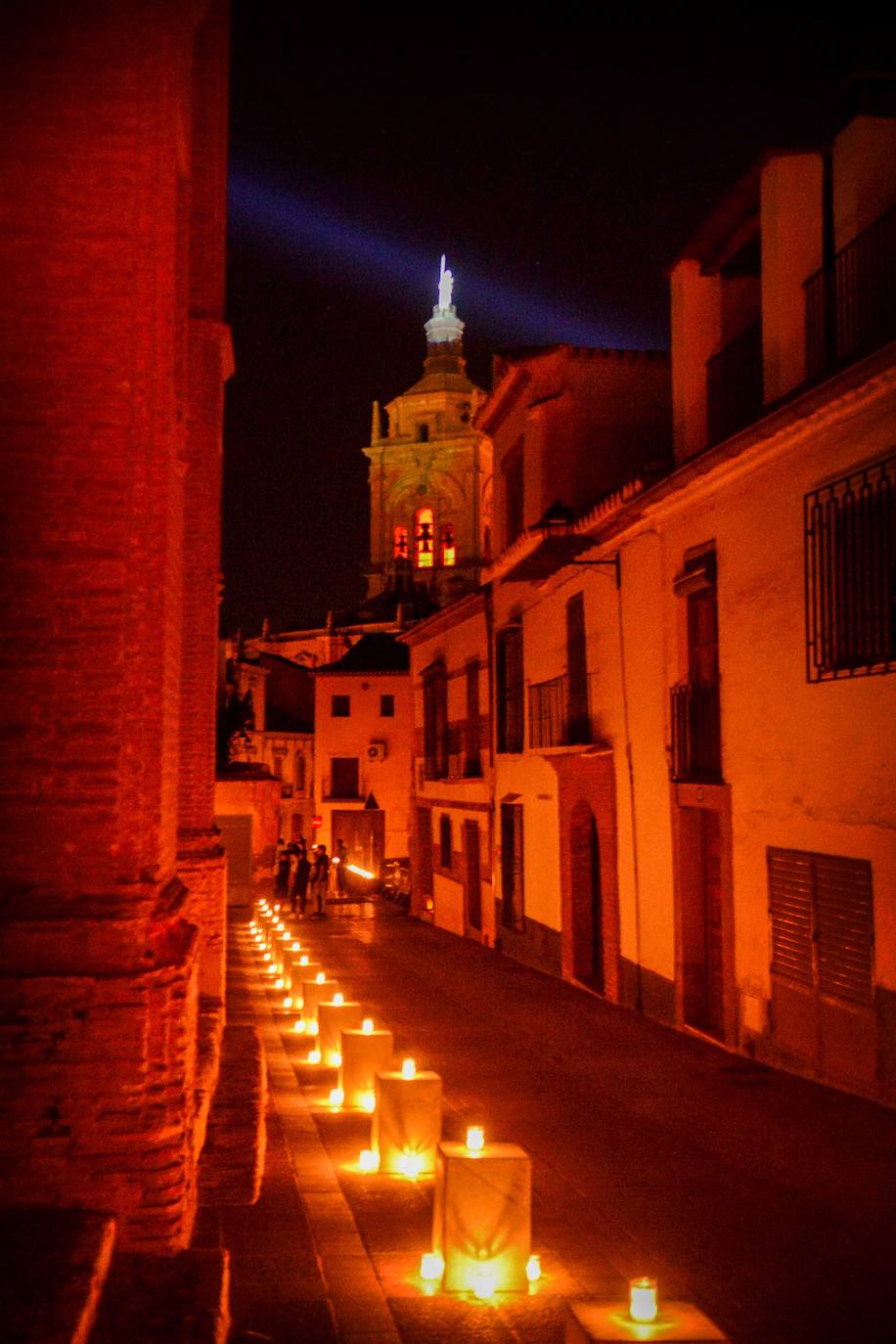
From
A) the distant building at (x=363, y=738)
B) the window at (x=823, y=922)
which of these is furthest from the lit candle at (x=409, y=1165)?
the distant building at (x=363, y=738)

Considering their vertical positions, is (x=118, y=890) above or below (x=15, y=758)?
below

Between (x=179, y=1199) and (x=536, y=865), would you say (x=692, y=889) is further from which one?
(x=179, y=1199)

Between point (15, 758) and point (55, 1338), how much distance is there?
2.20 metres

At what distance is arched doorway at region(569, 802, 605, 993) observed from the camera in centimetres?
1683

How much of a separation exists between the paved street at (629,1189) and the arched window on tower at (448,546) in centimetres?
6915

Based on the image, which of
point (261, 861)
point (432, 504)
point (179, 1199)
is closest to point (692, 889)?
point (179, 1199)

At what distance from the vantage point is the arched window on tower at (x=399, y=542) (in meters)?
83.9

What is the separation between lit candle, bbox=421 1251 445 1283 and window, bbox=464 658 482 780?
17.1 m

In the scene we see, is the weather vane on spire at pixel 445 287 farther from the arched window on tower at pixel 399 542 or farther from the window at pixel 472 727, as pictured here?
the window at pixel 472 727

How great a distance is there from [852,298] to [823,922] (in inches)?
199

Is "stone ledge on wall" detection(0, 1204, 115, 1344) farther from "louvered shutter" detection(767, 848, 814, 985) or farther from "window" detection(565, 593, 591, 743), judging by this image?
"window" detection(565, 593, 591, 743)

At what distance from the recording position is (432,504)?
8306 centimetres

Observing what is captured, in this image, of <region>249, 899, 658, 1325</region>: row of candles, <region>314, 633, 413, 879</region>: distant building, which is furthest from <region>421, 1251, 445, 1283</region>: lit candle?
<region>314, 633, 413, 879</region>: distant building

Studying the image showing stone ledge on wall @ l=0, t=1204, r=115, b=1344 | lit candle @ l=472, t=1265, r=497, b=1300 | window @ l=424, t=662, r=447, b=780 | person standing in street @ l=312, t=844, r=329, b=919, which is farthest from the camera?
person standing in street @ l=312, t=844, r=329, b=919
